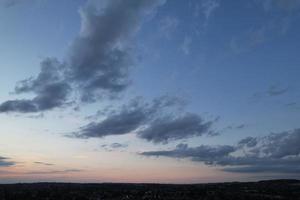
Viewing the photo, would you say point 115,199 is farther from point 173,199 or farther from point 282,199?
point 282,199

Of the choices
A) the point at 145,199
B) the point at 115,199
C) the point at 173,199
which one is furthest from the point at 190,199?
the point at 115,199

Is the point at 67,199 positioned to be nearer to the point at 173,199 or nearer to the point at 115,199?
the point at 115,199

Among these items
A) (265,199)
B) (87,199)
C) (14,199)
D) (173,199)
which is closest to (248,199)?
(265,199)

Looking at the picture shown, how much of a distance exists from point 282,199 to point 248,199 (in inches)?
516

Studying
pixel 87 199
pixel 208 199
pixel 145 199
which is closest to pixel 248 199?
pixel 208 199

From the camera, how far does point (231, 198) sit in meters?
170

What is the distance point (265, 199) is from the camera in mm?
164500

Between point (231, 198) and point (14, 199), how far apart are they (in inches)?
3460

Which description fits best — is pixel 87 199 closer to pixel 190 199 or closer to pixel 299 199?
pixel 190 199

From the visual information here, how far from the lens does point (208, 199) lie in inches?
6457

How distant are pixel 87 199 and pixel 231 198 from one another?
5876 centimetres

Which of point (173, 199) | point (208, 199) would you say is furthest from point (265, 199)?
point (173, 199)

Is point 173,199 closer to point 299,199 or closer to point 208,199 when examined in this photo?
point 208,199

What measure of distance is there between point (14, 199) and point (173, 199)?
6344cm
